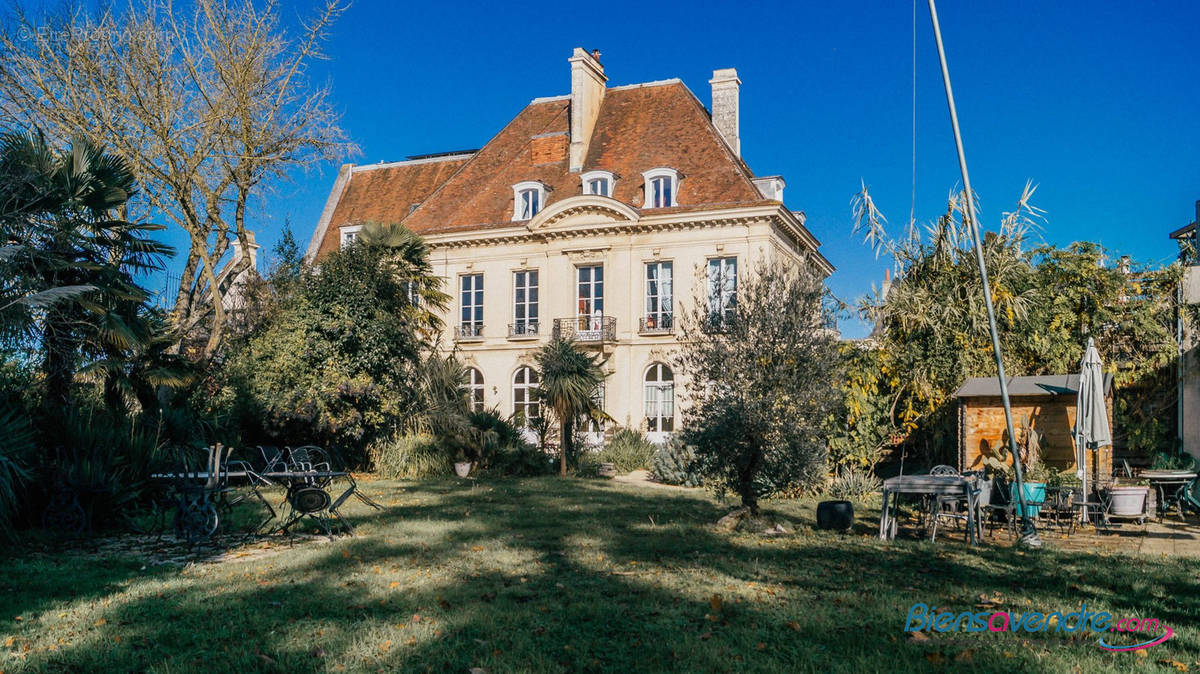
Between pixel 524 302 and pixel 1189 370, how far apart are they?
21.5m

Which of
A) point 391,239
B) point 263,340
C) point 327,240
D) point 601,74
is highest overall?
point 601,74

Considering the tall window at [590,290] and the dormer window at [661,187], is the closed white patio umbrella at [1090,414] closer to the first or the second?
the dormer window at [661,187]

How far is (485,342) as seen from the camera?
32781 millimetres

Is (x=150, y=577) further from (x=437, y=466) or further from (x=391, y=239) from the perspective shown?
(x=391, y=239)

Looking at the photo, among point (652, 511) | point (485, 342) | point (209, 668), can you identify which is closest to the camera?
point (209, 668)

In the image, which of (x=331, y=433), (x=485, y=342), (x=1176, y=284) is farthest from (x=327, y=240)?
(x=1176, y=284)

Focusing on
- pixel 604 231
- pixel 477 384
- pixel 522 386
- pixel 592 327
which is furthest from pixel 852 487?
pixel 477 384

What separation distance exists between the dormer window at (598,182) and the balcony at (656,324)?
463 cm

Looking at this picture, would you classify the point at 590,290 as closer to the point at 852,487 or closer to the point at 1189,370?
the point at 852,487

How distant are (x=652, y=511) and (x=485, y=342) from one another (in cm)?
2021

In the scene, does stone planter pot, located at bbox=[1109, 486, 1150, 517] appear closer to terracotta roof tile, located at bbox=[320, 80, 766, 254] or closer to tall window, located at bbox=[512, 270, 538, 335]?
terracotta roof tile, located at bbox=[320, 80, 766, 254]

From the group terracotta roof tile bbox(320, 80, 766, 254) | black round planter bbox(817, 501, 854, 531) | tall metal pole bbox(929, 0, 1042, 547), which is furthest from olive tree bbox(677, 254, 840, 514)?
terracotta roof tile bbox(320, 80, 766, 254)

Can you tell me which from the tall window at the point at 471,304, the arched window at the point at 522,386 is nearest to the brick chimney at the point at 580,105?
the tall window at the point at 471,304

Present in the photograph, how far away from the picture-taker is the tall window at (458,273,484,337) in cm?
3312
